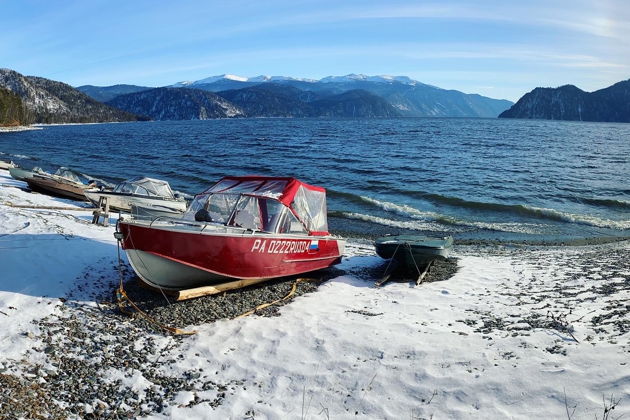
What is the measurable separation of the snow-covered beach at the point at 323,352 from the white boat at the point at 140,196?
10.1 m

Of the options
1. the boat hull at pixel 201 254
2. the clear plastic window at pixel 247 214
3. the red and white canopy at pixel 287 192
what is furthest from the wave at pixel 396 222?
the clear plastic window at pixel 247 214

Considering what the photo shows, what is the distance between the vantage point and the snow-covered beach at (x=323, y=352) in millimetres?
6824

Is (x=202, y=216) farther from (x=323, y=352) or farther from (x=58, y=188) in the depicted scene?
(x=58, y=188)

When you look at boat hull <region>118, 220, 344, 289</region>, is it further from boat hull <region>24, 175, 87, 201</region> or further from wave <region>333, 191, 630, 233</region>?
boat hull <region>24, 175, 87, 201</region>

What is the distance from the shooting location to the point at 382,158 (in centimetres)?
5069

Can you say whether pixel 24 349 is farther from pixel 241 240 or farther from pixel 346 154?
pixel 346 154

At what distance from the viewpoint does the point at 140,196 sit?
76.9ft

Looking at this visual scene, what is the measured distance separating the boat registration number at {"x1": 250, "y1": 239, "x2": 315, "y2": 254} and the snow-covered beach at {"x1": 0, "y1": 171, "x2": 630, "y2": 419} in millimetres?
1357

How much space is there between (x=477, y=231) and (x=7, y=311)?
20575 mm

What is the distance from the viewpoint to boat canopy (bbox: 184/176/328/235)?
1278 cm

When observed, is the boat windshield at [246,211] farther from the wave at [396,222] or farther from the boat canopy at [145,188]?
the wave at [396,222]

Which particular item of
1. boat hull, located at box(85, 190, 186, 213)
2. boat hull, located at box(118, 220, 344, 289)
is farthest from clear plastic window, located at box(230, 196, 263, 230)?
boat hull, located at box(85, 190, 186, 213)

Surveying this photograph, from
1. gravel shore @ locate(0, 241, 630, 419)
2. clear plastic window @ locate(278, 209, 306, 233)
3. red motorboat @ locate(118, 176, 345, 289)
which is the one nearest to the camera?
gravel shore @ locate(0, 241, 630, 419)

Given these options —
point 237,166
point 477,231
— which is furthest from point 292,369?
point 237,166
